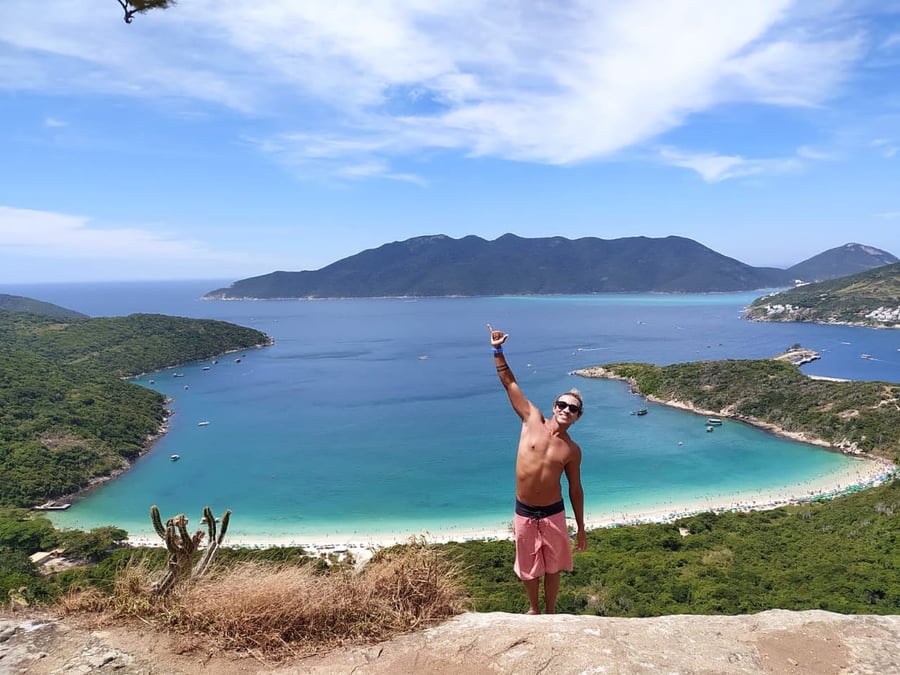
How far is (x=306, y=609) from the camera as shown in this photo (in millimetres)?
3703

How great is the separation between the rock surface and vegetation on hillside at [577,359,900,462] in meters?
44.4

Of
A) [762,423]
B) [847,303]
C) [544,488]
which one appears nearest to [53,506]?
[544,488]

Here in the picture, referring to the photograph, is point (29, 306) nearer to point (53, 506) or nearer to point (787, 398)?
point (53, 506)

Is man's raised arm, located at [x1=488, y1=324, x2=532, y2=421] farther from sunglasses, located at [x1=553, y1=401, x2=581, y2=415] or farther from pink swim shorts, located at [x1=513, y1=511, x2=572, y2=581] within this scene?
pink swim shorts, located at [x1=513, y1=511, x2=572, y2=581]

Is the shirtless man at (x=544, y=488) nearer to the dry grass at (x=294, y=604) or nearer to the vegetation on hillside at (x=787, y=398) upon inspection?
the dry grass at (x=294, y=604)

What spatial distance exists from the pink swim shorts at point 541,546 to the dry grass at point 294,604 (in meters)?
0.58

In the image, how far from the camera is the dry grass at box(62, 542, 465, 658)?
141 inches

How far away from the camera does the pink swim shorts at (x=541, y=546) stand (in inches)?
167

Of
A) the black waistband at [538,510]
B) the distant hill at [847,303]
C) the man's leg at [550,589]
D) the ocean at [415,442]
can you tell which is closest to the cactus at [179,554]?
the black waistband at [538,510]

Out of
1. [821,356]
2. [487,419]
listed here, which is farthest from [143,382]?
[821,356]

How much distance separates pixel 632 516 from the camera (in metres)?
31.1

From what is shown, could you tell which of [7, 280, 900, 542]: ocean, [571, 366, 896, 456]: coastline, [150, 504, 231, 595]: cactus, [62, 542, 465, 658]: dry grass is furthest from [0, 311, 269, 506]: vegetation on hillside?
[571, 366, 896, 456]: coastline

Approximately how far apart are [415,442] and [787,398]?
113 feet

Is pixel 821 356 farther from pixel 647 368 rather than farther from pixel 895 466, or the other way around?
pixel 895 466
